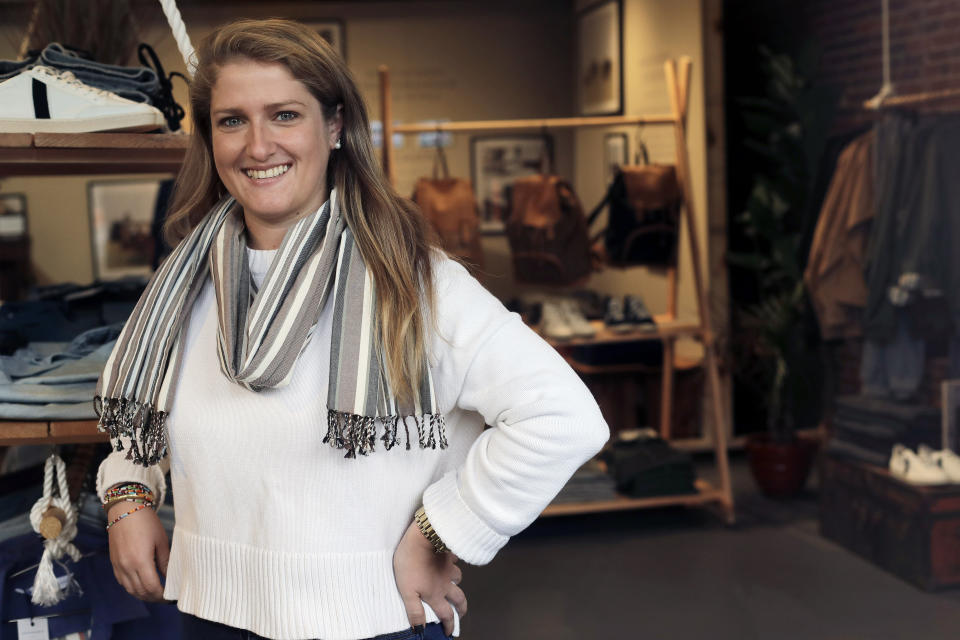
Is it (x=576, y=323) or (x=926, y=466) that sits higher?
(x=576, y=323)

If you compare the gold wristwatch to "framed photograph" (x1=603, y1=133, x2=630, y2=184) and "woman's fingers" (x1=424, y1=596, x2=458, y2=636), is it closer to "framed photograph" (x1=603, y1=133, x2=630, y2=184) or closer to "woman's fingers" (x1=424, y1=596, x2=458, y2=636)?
"woman's fingers" (x1=424, y1=596, x2=458, y2=636)

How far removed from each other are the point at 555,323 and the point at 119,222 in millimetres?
3123

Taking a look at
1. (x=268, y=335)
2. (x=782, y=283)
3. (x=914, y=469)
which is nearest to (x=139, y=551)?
(x=268, y=335)

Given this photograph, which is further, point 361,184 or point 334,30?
point 334,30

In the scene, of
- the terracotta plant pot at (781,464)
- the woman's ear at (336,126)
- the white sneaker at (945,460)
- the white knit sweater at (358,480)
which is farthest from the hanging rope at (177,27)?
the terracotta plant pot at (781,464)

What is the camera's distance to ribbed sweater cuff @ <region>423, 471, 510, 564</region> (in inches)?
57.2

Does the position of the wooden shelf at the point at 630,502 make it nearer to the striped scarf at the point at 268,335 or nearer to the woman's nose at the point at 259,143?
the striped scarf at the point at 268,335

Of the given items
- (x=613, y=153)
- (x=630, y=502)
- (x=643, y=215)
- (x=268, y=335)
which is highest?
(x=613, y=153)

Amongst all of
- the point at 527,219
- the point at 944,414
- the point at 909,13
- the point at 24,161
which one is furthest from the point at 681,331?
the point at 24,161

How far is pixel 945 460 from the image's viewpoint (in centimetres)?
390

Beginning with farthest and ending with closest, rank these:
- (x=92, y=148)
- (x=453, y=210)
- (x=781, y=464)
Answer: (x=781, y=464)
(x=453, y=210)
(x=92, y=148)

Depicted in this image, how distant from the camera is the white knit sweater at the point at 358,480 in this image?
4.73ft

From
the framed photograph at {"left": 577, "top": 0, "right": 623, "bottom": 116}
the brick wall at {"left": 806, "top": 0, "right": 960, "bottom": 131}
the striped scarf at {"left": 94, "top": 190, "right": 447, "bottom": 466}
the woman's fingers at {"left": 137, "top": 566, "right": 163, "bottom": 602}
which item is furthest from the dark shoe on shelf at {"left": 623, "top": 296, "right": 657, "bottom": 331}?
the woman's fingers at {"left": 137, "top": 566, "right": 163, "bottom": 602}

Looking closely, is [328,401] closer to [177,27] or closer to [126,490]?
[126,490]
